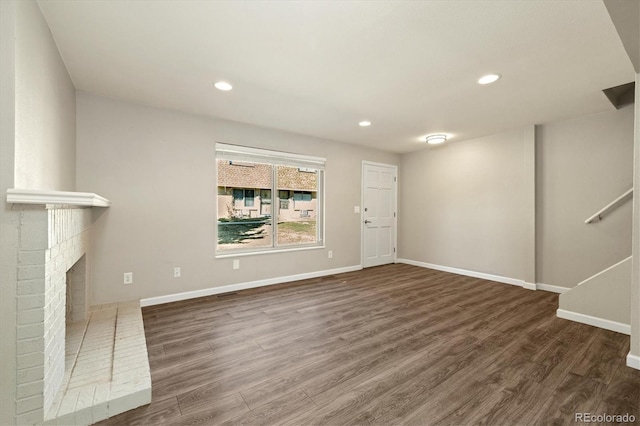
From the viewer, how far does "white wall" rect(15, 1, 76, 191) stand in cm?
146

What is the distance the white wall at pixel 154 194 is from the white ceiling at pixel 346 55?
31cm

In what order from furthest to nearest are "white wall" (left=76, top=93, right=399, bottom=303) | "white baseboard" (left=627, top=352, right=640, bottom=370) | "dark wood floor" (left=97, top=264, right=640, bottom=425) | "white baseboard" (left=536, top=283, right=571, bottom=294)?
"white baseboard" (left=536, top=283, right=571, bottom=294), "white wall" (left=76, top=93, right=399, bottom=303), "white baseboard" (left=627, top=352, right=640, bottom=370), "dark wood floor" (left=97, top=264, right=640, bottom=425)

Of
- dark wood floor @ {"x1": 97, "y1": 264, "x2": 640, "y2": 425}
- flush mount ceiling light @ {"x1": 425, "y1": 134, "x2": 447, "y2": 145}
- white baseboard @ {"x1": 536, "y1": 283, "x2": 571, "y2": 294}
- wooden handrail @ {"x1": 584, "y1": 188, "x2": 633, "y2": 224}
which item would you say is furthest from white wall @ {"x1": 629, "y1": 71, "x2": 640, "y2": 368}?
flush mount ceiling light @ {"x1": 425, "y1": 134, "x2": 447, "y2": 145}

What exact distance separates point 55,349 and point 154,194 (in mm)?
2135

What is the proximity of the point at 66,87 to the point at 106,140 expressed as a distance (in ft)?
2.22

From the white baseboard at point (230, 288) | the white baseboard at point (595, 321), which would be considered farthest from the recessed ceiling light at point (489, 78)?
the white baseboard at point (230, 288)

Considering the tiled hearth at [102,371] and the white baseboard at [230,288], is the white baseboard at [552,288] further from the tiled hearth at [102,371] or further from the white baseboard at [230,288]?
the tiled hearth at [102,371]

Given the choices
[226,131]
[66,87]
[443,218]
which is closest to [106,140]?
[66,87]

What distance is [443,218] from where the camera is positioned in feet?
17.6

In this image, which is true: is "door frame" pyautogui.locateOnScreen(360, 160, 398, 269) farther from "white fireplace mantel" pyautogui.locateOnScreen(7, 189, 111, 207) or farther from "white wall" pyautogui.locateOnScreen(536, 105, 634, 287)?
"white fireplace mantel" pyautogui.locateOnScreen(7, 189, 111, 207)

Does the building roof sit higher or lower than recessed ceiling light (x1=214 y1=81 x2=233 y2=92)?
lower

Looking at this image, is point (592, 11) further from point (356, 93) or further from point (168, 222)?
point (168, 222)

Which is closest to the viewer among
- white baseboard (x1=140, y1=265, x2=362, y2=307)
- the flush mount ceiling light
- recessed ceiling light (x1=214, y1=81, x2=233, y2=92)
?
recessed ceiling light (x1=214, y1=81, x2=233, y2=92)

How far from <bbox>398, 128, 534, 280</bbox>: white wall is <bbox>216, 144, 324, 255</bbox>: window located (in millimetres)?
2259
